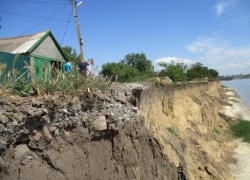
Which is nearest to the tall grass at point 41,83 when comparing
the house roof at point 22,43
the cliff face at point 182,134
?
the cliff face at point 182,134

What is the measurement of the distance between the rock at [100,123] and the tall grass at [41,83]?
0.80 m

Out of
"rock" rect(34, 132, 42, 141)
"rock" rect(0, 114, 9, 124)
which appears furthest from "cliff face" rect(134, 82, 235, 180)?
"rock" rect(0, 114, 9, 124)

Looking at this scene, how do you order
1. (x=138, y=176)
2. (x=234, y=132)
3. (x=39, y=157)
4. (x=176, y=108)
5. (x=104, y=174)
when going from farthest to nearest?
(x=234, y=132) < (x=176, y=108) < (x=138, y=176) < (x=104, y=174) < (x=39, y=157)

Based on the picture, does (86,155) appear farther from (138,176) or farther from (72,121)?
(138,176)

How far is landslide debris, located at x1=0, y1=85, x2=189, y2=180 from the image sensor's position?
108 inches

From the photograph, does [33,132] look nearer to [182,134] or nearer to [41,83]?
[41,83]

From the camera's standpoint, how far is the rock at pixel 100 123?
12.8 ft

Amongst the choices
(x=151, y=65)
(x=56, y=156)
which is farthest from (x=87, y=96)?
(x=151, y=65)

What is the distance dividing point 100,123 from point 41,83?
4.95 feet

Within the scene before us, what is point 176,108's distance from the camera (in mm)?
11750

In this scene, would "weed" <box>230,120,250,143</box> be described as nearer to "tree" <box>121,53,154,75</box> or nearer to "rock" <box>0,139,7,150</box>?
"tree" <box>121,53,154,75</box>

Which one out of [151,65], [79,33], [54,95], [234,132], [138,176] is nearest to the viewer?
[54,95]

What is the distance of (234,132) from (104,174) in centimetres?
1710

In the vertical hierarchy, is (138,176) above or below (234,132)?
above
